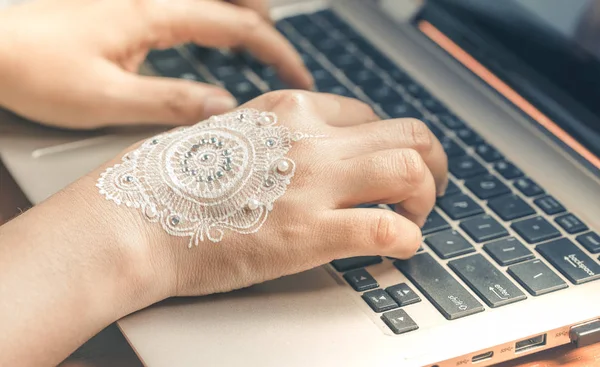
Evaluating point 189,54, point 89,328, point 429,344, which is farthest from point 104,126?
point 429,344

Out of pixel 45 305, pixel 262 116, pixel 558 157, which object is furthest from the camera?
pixel 558 157

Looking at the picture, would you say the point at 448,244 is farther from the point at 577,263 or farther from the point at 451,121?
the point at 451,121

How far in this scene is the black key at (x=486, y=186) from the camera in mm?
717

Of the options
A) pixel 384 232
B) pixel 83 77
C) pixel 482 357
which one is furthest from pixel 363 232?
pixel 83 77

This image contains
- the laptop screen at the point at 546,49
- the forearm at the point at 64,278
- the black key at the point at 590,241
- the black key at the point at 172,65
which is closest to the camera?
the forearm at the point at 64,278

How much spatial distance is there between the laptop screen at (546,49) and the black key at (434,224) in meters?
0.18

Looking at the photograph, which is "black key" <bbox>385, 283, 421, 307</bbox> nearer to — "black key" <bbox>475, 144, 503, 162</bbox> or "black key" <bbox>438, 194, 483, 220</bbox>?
"black key" <bbox>438, 194, 483, 220</bbox>

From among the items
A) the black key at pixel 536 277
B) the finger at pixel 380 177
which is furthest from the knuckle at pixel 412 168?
the black key at pixel 536 277

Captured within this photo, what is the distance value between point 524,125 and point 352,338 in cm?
36

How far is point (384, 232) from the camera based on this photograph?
0.59 meters

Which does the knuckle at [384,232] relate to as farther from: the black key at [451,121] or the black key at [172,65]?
the black key at [172,65]

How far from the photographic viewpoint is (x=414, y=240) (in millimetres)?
611

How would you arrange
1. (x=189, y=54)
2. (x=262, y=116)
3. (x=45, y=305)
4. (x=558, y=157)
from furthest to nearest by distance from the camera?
(x=189, y=54)
(x=558, y=157)
(x=262, y=116)
(x=45, y=305)

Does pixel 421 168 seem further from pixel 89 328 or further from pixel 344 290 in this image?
pixel 89 328
